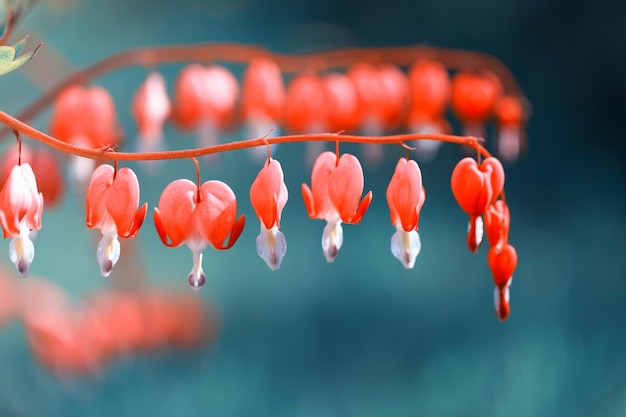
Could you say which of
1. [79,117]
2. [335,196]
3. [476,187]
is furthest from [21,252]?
[79,117]

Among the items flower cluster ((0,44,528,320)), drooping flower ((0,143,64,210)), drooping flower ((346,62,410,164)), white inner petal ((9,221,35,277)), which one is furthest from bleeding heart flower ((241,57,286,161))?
white inner petal ((9,221,35,277))

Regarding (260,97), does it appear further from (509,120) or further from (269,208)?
(269,208)

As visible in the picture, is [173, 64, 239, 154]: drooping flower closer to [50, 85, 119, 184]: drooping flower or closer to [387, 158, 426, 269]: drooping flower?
[50, 85, 119, 184]: drooping flower

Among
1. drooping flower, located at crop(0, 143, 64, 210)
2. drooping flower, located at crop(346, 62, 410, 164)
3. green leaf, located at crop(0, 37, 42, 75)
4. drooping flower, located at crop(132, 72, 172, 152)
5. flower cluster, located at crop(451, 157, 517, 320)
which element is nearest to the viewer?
green leaf, located at crop(0, 37, 42, 75)

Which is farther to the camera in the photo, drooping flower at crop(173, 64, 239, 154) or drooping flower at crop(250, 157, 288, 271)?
drooping flower at crop(173, 64, 239, 154)

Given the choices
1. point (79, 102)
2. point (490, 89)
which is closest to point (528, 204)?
point (490, 89)

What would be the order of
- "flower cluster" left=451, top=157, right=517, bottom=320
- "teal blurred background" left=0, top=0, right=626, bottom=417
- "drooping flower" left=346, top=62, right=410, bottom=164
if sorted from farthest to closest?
1. "teal blurred background" left=0, top=0, right=626, bottom=417
2. "drooping flower" left=346, top=62, right=410, bottom=164
3. "flower cluster" left=451, top=157, right=517, bottom=320

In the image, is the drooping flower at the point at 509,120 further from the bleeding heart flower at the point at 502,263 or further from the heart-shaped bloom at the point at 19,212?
the heart-shaped bloom at the point at 19,212
